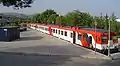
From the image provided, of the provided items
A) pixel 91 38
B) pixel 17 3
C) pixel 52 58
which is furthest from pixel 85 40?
pixel 17 3

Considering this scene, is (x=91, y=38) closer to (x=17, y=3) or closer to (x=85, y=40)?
(x=85, y=40)

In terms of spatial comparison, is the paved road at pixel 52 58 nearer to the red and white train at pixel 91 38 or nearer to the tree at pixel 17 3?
the red and white train at pixel 91 38

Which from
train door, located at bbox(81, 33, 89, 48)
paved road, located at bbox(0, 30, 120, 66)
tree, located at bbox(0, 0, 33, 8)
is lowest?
paved road, located at bbox(0, 30, 120, 66)

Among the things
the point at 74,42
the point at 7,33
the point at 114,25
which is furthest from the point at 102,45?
the point at 114,25

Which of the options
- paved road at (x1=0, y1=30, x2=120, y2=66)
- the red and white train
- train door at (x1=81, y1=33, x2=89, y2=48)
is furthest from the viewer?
train door at (x1=81, y1=33, x2=89, y2=48)

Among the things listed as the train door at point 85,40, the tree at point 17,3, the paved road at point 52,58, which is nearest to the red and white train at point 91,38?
the train door at point 85,40

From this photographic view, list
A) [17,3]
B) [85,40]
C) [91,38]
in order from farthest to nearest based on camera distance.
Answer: [85,40]
[91,38]
[17,3]

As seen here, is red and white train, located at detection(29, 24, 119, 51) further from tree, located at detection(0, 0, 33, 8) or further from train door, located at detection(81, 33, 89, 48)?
tree, located at detection(0, 0, 33, 8)

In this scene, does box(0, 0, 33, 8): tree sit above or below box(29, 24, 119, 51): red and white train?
above

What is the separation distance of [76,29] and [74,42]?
2465 millimetres

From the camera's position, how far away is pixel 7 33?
45125 mm

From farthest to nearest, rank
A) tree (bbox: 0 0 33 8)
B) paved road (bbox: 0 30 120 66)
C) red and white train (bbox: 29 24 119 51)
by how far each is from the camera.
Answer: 1. red and white train (bbox: 29 24 119 51)
2. paved road (bbox: 0 30 120 66)
3. tree (bbox: 0 0 33 8)

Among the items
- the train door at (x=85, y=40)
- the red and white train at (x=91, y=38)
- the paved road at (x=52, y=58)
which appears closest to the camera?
the paved road at (x=52, y=58)

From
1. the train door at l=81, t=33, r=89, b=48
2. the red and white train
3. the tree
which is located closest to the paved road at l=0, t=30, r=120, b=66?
the train door at l=81, t=33, r=89, b=48
